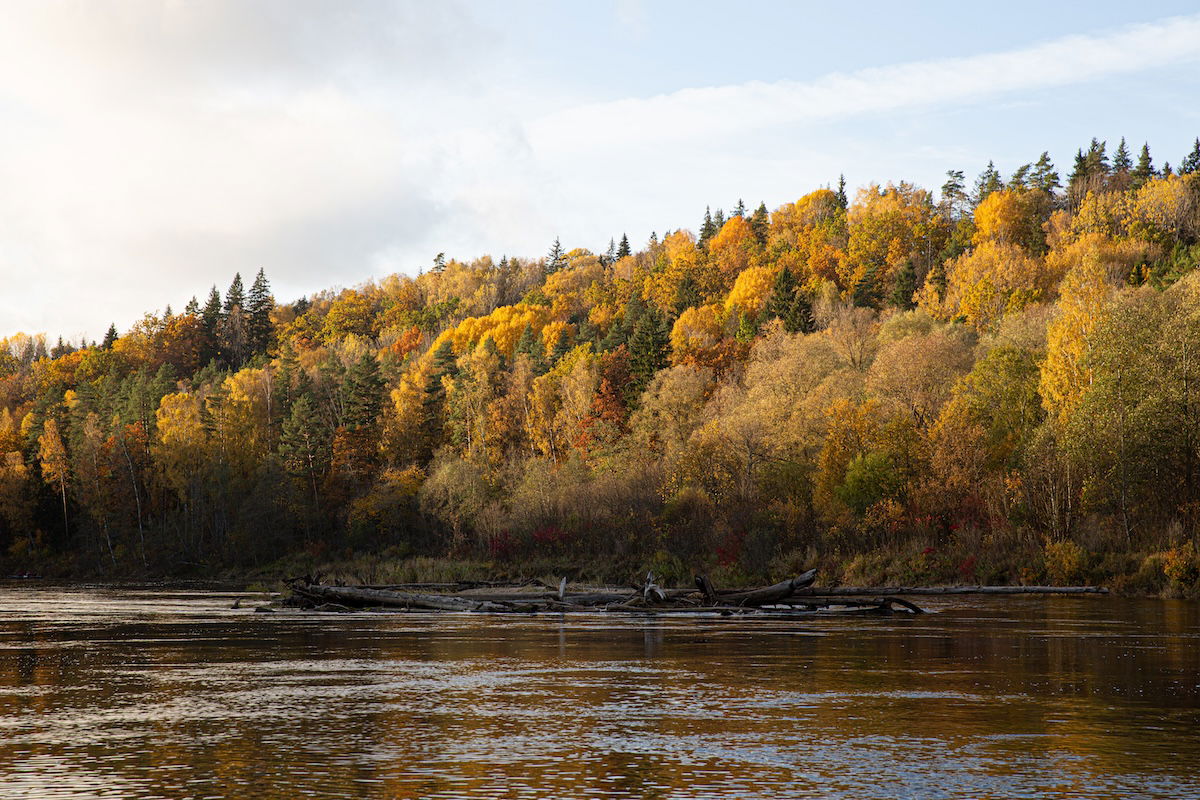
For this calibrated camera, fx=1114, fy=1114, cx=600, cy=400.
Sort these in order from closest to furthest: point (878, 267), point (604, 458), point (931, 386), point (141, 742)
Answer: point (141, 742) → point (931, 386) → point (604, 458) → point (878, 267)

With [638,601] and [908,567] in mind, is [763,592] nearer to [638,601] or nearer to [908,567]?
[638,601]

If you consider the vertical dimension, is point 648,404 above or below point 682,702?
above

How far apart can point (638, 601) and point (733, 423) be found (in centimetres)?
3722

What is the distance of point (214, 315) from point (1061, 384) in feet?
517

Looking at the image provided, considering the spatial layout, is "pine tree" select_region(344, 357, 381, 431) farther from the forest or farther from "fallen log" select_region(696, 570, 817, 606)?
"fallen log" select_region(696, 570, 817, 606)

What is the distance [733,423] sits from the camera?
7731 cm

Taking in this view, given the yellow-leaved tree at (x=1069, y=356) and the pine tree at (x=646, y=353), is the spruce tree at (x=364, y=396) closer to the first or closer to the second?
the pine tree at (x=646, y=353)

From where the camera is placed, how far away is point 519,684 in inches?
795

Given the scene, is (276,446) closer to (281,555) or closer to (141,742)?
(281,555)

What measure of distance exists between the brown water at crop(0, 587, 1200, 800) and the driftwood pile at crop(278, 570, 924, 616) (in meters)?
7.68

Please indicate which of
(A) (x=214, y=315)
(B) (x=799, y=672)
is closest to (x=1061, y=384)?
(B) (x=799, y=672)

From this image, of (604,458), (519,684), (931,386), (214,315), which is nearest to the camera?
(519,684)

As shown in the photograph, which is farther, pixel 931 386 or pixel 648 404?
pixel 648 404

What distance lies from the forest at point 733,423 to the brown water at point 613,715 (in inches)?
1084
